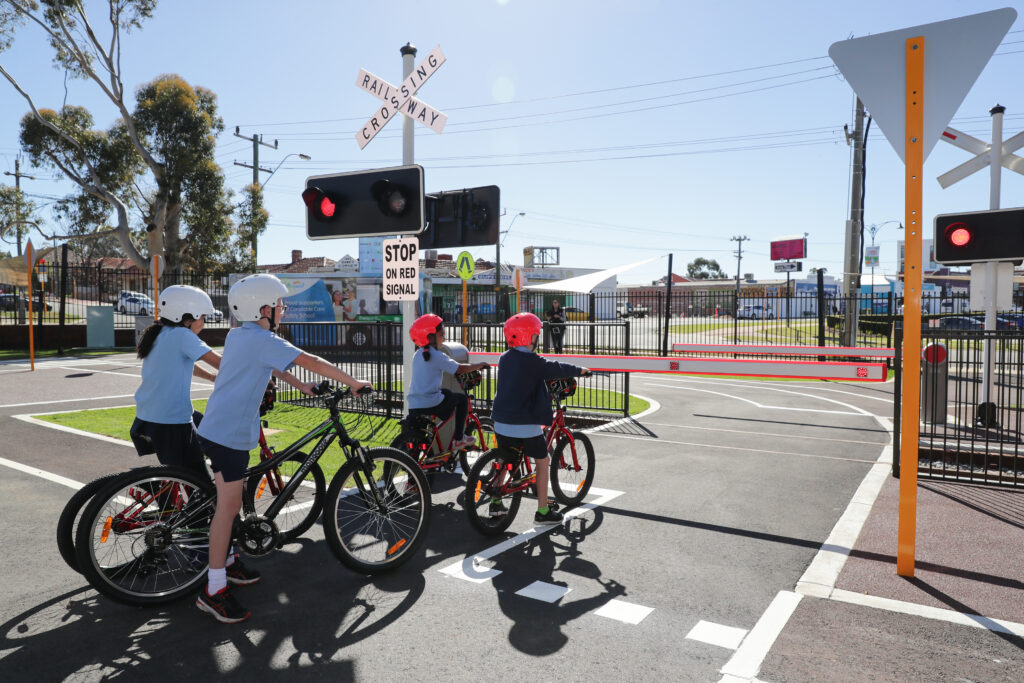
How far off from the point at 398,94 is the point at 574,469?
4323 millimetres

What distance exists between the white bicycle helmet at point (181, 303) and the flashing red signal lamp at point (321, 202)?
3.09 metres

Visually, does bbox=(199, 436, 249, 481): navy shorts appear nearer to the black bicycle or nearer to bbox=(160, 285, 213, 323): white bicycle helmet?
the black bicycle

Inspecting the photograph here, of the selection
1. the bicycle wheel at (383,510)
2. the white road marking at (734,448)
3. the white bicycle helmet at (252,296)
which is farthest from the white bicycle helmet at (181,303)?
the white road marking at (734,448)

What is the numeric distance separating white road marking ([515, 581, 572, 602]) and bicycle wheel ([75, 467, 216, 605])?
1.91 metres

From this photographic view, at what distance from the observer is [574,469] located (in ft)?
19.1

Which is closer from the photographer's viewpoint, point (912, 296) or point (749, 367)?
point (912, 296)

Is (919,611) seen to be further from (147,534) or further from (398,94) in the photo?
(398,94)

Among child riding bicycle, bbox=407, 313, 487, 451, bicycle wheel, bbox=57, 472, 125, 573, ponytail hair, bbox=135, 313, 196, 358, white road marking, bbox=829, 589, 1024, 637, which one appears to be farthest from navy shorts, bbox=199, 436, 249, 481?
white road marking, bbox=829, 589, 1024, 637

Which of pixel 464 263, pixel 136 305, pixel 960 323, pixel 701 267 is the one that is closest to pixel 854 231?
pixel 960 323

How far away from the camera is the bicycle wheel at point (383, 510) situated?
4203mm

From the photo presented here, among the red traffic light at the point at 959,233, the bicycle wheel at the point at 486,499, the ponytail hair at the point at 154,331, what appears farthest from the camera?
the red traffic light at the point at 959,233

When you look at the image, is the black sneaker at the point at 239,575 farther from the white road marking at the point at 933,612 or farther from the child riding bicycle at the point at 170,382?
the white road marking at the point at 933,612

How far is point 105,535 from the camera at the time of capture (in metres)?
3.63

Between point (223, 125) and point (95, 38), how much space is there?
5921 mm
